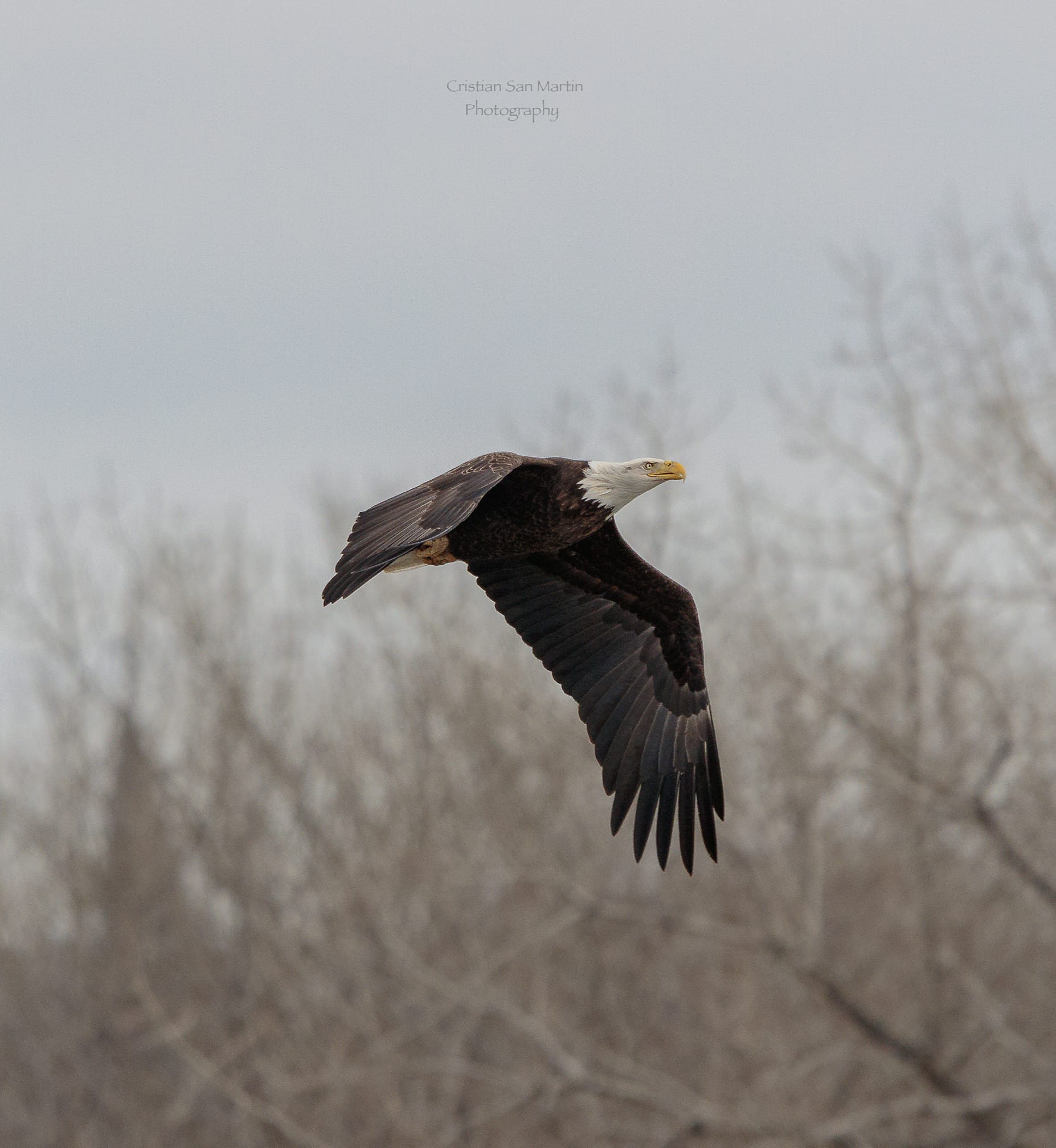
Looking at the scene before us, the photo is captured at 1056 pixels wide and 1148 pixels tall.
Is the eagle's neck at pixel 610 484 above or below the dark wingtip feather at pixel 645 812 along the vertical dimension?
above

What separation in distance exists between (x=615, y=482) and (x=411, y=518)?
137 cm

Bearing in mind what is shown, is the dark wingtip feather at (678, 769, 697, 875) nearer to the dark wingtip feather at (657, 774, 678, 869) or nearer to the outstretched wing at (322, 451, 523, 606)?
the dark wingtip feather at (657, 774, 678, 869)

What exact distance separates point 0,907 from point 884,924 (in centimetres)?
1222

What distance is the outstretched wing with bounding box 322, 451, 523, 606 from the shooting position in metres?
6.17

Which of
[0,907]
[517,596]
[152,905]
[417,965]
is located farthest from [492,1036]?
[517,596]

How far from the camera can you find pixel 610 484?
7711mm

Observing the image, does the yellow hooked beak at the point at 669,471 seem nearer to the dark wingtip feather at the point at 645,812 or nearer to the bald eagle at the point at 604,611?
the bald eagle at the point at 604,611

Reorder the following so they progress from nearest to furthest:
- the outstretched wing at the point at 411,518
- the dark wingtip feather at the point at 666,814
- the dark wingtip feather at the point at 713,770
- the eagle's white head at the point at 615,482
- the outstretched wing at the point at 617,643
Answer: the outstretched wing at the point at 411,518, the eagle's white head at the point at 615,482, the dark wingtip feather at the point at 666,814, the dark wingtip feather at the point at 713,770, the outstretched wing at the point at 617,643

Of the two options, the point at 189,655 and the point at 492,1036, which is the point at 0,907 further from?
the point at 492,1036

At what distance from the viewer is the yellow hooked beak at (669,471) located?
7.90 metres

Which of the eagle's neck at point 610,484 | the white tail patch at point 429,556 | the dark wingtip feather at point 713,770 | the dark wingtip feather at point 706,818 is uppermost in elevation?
the eagle's neck at point 610,484

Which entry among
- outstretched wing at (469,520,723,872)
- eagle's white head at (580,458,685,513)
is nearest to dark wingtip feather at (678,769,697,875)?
outstretched wing at (469,520,723,872)

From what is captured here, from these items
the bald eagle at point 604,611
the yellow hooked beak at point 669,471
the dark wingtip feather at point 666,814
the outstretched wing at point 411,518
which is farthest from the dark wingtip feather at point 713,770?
the outstretched wing at point 411,518

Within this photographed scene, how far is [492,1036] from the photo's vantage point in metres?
20.8
